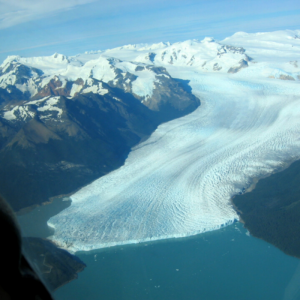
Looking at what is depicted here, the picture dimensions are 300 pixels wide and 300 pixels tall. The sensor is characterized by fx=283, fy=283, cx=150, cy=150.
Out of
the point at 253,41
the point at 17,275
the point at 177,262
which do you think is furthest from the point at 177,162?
the point at 253,41

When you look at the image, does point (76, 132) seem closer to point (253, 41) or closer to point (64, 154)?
point (64, 154)

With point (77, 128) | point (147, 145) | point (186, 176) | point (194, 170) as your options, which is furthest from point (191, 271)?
point (77, 128)

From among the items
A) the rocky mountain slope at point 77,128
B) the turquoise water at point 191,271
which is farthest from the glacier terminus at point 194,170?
the rocky mountain slope at point 77,128

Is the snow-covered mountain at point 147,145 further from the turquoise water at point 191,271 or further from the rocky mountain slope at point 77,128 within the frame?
the turquoise water at point 191,271

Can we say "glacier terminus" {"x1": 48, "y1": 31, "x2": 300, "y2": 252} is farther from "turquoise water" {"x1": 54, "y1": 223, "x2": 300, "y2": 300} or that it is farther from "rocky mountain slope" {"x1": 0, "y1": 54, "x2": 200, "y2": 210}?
"rocky mountain slope" {"x1": 0, "y1": 54, "x2": 200, "y2": 210}

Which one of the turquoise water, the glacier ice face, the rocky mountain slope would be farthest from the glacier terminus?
the rocky mountain slope

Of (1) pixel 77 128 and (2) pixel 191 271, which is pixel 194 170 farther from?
(1) pixel 77 128
